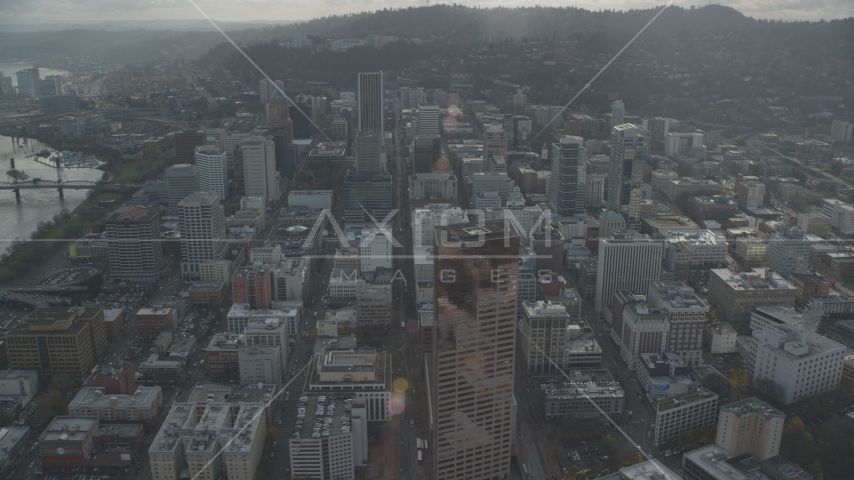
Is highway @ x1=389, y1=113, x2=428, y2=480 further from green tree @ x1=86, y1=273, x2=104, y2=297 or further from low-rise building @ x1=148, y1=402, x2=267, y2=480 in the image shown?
green tree @ x1=86, y1=273, x2=104, y2=297

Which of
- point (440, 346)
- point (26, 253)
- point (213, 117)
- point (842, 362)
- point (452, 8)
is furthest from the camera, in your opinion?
point (452, 8)

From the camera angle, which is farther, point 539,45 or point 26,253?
point 539,45

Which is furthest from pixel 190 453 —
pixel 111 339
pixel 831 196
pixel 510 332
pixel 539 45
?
pixel 539 45

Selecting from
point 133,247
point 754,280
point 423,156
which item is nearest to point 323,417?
point 133,247

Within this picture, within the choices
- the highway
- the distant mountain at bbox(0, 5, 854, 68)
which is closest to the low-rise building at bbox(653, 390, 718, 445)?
the highway

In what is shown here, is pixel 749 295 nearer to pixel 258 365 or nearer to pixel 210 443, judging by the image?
pixel 258 365

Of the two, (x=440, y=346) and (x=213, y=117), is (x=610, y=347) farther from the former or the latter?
(x=213, y=117)
